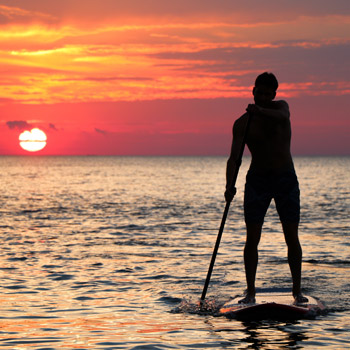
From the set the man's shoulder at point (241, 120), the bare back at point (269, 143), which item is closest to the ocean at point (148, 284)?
the bare back at point (269, 143)

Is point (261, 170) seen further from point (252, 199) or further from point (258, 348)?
point (258, 348)

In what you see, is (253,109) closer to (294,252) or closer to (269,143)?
(269,143)

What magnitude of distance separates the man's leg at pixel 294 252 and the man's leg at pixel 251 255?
1.07 feet

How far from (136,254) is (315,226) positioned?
8.71 metres

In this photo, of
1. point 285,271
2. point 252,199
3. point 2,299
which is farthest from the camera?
point 285,271

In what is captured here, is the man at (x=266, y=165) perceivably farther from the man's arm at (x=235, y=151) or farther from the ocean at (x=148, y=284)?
the ocean at (x=148, y=284)

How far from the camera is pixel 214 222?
22641 millimetres

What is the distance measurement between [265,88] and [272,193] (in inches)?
47.5

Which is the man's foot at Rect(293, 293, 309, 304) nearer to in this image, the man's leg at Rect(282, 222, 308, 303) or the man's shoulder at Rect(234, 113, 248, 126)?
the man's leg at Rect(282, 222, 308, 303)

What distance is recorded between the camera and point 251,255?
7.59 metres

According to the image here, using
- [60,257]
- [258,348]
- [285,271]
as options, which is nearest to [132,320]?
[258,348]

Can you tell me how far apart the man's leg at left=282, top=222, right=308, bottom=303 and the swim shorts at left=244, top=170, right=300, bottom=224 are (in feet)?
0.32

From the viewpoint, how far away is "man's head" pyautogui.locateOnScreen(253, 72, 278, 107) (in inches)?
287

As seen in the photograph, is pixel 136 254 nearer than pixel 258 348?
No
